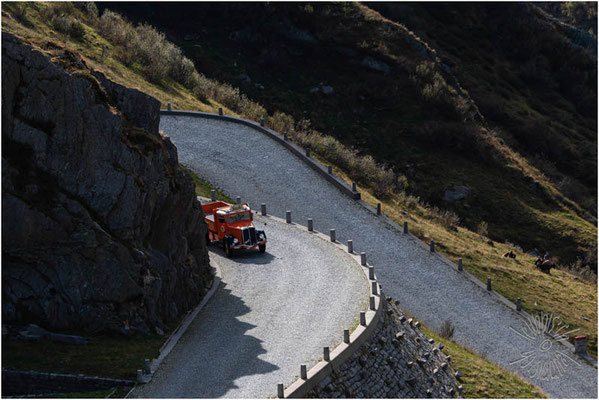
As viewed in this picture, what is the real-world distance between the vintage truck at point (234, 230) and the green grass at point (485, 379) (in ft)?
25.5

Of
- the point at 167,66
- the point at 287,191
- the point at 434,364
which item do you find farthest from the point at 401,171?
the point at 434,364

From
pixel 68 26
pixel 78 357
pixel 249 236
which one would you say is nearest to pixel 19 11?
pixel 68 26

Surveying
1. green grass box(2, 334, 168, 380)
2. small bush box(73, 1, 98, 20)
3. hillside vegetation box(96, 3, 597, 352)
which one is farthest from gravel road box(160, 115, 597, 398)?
small bush box(73, 1, 98, 20)

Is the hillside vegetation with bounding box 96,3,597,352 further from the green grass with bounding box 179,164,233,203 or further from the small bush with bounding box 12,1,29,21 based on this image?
the small bush with bounding box 12,1,29,21

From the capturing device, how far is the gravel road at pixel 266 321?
20.2m

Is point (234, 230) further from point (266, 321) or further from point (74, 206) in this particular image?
point (74, 206)

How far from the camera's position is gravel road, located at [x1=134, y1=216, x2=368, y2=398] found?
20.2 metres

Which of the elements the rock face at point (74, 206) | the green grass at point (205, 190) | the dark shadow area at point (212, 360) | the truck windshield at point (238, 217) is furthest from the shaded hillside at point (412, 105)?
the rock face at point (74, 206)

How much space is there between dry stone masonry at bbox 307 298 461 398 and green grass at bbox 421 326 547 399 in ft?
1.83

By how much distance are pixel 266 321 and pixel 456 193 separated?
2694 cm

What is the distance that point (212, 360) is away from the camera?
2141 cm

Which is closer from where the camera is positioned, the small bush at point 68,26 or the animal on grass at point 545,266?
the animal on grass at point 545,266

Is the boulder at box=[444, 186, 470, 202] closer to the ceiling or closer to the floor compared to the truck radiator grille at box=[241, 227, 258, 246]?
closer to the ceiling

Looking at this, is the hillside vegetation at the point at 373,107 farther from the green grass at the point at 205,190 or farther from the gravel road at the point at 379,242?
the green grass at the point at 205,190
